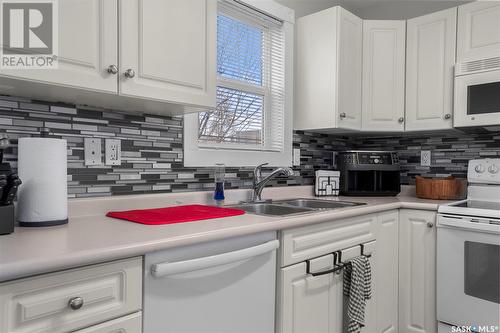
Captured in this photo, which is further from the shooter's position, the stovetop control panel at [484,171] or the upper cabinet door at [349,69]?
the upper cabinet door at [349,69]

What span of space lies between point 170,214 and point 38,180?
1.62ft

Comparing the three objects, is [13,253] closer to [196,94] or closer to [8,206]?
[8,206]

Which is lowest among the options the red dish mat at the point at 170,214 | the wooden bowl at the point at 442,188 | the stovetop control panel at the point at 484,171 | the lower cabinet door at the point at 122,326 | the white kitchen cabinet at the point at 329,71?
the lower cabinet door at the point at 122,326

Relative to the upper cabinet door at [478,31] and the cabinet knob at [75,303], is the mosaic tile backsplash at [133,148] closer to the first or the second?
the upper cabinet door at [478,31]

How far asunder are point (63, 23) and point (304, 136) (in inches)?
70.7

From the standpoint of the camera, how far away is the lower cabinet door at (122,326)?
0.91 meters

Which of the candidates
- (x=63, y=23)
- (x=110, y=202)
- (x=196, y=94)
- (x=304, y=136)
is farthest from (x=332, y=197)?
(x=63, y=23)

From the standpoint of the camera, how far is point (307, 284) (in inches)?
60.7

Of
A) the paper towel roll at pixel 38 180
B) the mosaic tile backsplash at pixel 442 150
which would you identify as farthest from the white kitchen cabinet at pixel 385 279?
the paper towel roll at pixel 38 180

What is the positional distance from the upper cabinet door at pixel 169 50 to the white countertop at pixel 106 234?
0.51m

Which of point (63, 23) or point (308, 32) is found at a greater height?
point (308, 32)

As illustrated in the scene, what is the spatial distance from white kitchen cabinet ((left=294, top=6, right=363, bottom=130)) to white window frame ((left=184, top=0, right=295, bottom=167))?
0.28 feet

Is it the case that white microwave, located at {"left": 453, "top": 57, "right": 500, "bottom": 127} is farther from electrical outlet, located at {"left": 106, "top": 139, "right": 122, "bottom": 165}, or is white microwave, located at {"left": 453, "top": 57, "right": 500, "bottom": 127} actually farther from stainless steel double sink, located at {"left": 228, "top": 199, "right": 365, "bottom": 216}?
electrical outlet, located at {"left": 106, "top": 139, "right": 122, "bottom": 165}

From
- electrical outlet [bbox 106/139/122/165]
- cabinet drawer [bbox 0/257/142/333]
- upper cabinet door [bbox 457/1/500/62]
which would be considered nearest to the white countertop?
cabinet drawer [bbox 0/257/142/333]
